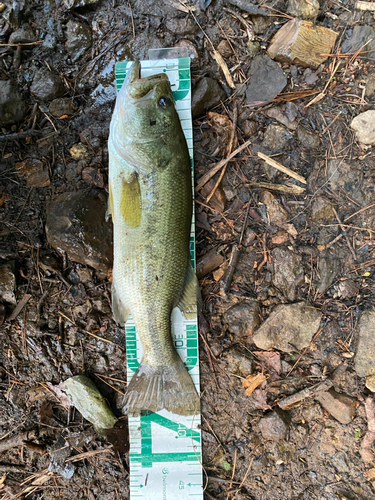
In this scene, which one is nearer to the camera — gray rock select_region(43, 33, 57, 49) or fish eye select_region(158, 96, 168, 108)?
fish eye select_region(158, 96, 168, 108)

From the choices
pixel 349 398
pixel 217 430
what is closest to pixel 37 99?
pixel 217 430

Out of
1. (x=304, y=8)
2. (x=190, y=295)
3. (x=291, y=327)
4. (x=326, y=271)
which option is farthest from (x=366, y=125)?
(x=190, y=295)

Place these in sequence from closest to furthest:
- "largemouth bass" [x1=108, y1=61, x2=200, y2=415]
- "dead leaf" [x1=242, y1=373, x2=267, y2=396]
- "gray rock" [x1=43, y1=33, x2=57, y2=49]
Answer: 1. "largemouth bass" [x1=108, y1=61, x2=200, y2=415]
2. "dead leaf" [x1=242, y1=373, x2=267, y2=396]
3. "gray rock" [x1=43, y1=33, x2=57, y2=49]

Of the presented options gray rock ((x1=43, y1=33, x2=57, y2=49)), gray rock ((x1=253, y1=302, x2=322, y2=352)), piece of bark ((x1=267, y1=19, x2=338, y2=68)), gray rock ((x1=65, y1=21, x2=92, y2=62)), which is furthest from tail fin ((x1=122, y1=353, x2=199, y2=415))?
gray rock ((x1=43, y1=33, x2=57, y2=49))

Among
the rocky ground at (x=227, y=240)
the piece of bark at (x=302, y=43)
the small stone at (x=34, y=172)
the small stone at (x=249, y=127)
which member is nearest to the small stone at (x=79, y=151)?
the rocky ground at (x=227, y=240)

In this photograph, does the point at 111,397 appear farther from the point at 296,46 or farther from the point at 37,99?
the point at 296,46

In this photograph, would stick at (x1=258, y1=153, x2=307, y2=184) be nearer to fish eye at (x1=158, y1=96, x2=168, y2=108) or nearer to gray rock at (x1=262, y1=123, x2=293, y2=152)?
gray rock at (x1=262, y1=123, x2=293, y2=152)

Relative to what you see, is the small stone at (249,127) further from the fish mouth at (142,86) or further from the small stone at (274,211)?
the fish mouth at (142,86)
